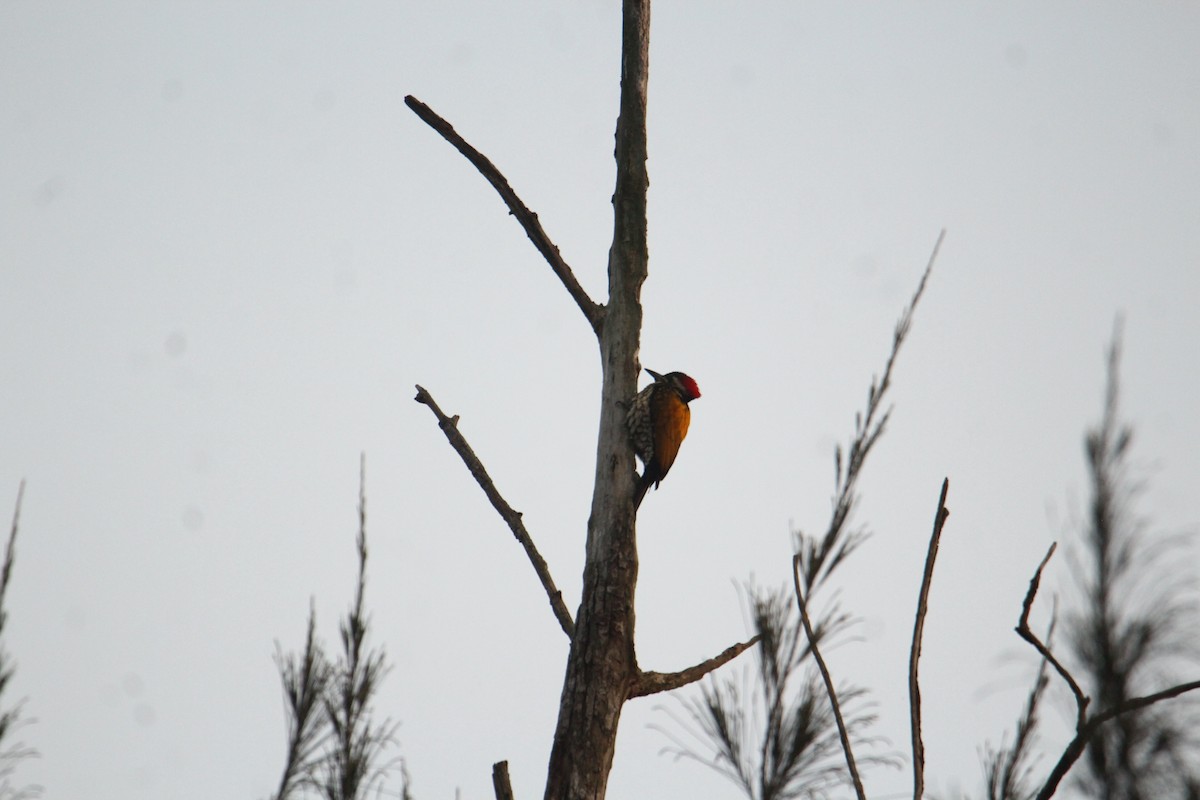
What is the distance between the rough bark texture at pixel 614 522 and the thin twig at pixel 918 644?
3.66ft

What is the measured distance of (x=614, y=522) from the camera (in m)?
2.59

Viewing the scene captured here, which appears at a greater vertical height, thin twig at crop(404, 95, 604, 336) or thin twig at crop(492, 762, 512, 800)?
thin twig at crop(404, 95, 604, 336)

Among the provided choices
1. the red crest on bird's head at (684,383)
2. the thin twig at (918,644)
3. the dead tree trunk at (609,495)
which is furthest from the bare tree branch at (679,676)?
the red crest on bird's head at (684,383)

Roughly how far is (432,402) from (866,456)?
1.62m

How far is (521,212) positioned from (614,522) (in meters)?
0.92

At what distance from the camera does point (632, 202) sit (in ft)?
9.13

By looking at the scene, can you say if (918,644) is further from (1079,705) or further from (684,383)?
(684,383)

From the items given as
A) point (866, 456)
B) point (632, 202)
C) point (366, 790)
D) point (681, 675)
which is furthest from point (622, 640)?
point (366, 790)

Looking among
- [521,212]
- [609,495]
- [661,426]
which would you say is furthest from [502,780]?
[661,426]

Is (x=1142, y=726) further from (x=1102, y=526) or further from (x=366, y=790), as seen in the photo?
(x=366, y=790)

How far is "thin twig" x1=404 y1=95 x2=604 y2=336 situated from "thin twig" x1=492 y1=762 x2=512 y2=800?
1.41 meters

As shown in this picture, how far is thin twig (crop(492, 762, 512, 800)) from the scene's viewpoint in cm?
166

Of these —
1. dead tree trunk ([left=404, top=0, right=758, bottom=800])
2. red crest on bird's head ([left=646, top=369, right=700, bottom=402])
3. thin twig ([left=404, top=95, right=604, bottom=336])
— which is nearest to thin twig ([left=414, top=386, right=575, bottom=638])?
dead tree trunk ([left=404, top=0, right=758, bottom=800])

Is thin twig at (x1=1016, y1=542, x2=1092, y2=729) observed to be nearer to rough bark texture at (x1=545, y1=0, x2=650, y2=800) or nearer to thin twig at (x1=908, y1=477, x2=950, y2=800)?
thin twig at (x1=908, y1=477, x2=950, y2=800)
